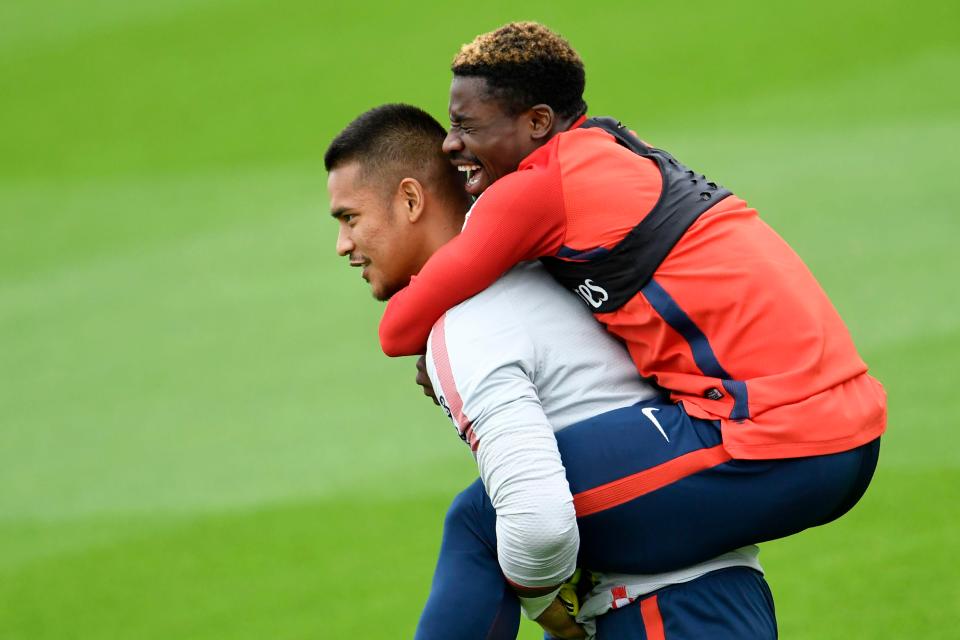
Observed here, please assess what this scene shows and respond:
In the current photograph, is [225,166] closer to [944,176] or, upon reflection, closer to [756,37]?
[756,37]

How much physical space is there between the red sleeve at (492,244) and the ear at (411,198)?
0.36 m

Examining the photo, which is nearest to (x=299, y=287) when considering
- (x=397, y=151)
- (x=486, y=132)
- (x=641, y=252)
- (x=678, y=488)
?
(x=397, y=151)

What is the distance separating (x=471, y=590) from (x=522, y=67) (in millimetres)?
1226

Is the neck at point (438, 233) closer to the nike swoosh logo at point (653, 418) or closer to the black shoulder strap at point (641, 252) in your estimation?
the black shoulder strap at point (641, 252)

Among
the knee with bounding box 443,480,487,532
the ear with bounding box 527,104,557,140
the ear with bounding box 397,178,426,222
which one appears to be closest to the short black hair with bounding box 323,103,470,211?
the ear with bounding box 397,178,426,222

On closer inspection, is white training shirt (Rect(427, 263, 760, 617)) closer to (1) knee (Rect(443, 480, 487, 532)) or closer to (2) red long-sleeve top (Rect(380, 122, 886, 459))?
(2) red long-sleeve top (Rect(380, 122, 886, 459))

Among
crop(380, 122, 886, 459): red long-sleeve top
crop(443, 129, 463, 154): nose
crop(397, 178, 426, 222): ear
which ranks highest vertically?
crop(443, 129, 463, 154): nose

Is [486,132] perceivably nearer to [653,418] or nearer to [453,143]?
[453,143]

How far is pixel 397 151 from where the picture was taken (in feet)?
10.3

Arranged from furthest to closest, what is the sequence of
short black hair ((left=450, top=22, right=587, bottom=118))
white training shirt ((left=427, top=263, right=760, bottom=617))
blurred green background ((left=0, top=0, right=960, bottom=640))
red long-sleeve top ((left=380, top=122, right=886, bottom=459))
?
1. blurred green background ((left=0, top=0, right=960, bottom=640))
2. short black hair ((left=450, top=22, right=587, bottom=118))
3. red long-sleeve top ((left=380, top=122, right=886, bottom=459))
4. white training shirt ((left=427, top=263, right=760, bottom=617))

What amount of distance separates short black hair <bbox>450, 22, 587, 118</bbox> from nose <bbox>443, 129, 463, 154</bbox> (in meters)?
0.14

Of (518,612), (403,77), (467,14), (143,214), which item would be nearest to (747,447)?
(518,612)

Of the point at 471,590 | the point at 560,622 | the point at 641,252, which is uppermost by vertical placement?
the point at 641,252

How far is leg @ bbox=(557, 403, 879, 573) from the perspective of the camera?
103 inches
